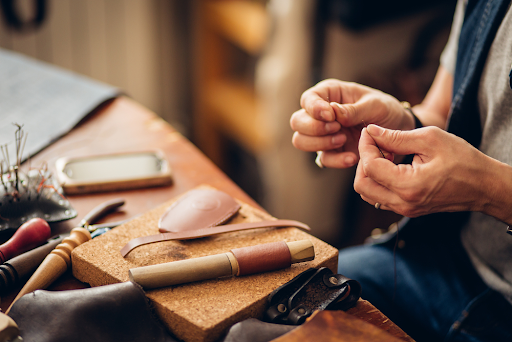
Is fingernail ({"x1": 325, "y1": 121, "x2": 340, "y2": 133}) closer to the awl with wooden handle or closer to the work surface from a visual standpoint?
the work surface

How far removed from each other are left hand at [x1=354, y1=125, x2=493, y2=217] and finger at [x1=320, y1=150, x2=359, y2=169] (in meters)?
0.15

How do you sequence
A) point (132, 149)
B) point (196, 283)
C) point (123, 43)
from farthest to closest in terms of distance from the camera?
point (123, 43) → point (132, 149) → point (196, 283)

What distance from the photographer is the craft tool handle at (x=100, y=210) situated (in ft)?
2.47

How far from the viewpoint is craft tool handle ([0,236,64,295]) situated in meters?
0.60

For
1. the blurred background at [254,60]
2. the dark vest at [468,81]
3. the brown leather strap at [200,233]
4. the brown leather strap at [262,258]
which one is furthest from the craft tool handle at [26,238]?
the blurred background at [254,60]

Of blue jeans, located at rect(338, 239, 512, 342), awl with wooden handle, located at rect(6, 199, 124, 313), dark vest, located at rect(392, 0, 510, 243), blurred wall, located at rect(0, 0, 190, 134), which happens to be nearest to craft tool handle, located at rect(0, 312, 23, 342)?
awl with wooden handle, located at rect(6, 199, 124, 313)

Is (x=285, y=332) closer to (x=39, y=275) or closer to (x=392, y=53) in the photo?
(x=39, y=275)

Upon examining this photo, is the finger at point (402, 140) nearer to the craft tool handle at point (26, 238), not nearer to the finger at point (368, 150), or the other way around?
the finger at point (368, 150)

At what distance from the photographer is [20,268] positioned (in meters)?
0.61

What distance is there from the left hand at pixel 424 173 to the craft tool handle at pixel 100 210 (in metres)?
0.44

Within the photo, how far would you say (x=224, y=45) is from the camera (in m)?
2.56

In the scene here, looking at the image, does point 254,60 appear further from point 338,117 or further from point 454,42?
point 338,117

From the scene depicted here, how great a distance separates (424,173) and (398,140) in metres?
0.06

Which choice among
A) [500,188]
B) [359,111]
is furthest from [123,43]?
[500,188]
